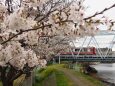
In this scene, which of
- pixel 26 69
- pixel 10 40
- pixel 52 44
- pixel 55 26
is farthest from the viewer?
pixel 52 44

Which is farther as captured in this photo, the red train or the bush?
the red train

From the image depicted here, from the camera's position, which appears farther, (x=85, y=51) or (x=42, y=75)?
(x=85, y=51)

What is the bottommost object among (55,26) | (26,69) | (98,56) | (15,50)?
(98,56)

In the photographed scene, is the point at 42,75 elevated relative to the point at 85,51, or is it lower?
elevated

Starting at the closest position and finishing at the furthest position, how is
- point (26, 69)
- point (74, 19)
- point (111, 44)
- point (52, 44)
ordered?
1. point (74, 19)
2. point (26, 69)
3. point (52, 44)
4. point (111, 44)

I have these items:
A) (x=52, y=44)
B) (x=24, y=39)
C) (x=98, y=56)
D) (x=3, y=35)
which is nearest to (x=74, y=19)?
(x=3, y=35)

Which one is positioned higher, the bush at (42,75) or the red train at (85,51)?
the bush at (42,75)

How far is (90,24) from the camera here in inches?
224

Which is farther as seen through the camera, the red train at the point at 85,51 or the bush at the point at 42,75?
the red train at the point at 85,51

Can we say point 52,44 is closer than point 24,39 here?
No

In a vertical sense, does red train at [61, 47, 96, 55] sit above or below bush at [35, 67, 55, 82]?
below

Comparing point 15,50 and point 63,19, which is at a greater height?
point 63,19

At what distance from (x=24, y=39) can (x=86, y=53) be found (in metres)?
79.9

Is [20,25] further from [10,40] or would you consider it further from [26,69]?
[26,69]
